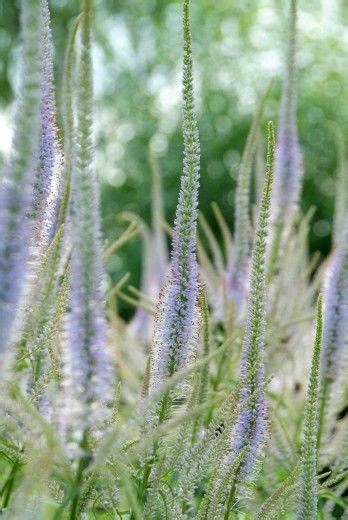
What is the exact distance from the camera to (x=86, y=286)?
85cm

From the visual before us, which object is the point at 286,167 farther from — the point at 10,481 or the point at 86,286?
the point at 86,286

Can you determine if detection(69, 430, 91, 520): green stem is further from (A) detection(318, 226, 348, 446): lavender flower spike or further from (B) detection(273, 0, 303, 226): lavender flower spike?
(B) detection(273, 0, 303, 226): lavender flower spike

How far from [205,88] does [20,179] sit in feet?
45.8

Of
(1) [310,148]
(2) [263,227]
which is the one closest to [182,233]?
(2) [263,227]

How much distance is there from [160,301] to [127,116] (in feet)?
45.4

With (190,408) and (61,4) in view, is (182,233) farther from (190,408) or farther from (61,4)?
(61,4)

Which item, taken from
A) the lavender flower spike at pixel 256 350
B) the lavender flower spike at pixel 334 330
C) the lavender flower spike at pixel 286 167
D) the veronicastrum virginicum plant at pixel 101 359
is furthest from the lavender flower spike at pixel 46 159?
the lavender flower spike at pixel 286 167

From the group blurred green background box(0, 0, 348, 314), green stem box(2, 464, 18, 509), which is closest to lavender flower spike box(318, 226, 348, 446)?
green stem box(2, 464, 18, 509)

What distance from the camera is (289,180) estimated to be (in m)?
2.72

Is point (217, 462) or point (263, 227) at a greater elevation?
point (263, 227)

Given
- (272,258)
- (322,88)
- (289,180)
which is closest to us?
(272,258)

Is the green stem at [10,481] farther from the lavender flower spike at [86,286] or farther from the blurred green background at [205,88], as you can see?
the blurred green background at [205,88]

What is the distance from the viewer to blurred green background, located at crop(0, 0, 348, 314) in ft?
42.0

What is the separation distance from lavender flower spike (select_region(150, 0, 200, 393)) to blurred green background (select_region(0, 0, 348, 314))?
1013 cm
